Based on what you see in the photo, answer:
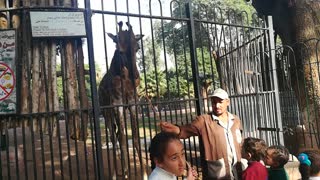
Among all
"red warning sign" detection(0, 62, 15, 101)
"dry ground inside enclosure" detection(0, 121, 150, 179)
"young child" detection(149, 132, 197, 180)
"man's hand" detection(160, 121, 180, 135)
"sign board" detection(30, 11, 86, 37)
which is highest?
"sign board" detection(30, 11, 86, 37)

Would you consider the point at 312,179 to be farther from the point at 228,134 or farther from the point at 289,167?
the point at 289,167

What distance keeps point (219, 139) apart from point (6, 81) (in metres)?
2.31

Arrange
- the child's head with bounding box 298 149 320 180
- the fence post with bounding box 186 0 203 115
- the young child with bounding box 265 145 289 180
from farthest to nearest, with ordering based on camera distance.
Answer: the fence post with bounding box 186 0 203 115 < the young child with bounding box 265 145 289 180 < the child's head with bounding box 298 149 320 180

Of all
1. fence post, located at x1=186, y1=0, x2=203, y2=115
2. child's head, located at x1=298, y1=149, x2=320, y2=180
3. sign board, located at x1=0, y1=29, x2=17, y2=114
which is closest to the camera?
child's head, located at x1=298, y1=149, x2=320, y2=180

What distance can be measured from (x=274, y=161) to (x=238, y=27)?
8.73 ft

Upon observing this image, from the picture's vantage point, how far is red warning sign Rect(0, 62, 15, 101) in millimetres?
3539

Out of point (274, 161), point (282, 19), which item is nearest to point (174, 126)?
point (274, 161)

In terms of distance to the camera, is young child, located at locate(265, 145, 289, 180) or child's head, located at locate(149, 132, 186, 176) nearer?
child's head, located at locate(149, 132, 186, 176)

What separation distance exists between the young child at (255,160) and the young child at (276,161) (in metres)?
0.07

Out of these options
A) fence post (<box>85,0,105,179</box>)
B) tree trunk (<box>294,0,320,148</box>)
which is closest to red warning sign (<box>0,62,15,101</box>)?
fence post (<box>85,0,105,179</box>)

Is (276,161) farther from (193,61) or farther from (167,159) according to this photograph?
(193,61)

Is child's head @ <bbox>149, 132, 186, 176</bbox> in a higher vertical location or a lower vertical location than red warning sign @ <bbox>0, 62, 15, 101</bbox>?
lower

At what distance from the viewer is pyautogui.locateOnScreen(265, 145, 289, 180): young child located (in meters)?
3.37

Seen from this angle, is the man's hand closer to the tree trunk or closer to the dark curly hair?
the dark curly hair
